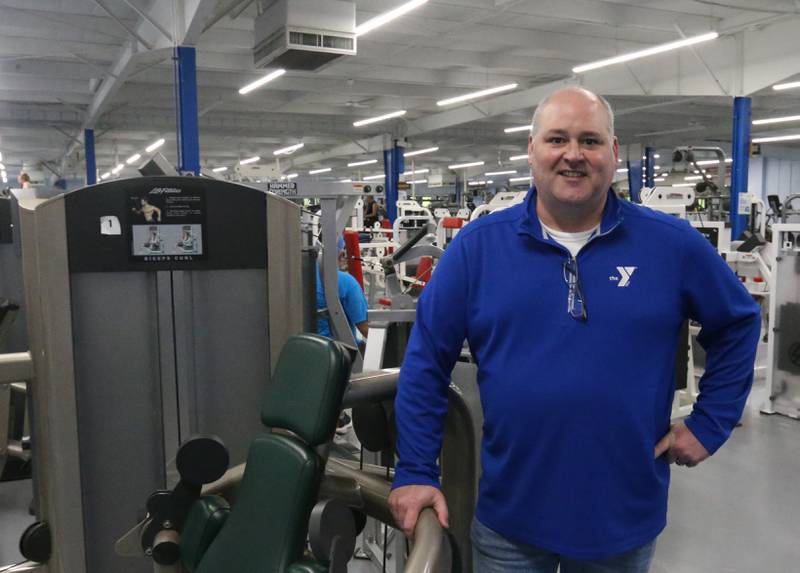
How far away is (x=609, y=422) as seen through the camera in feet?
4.54

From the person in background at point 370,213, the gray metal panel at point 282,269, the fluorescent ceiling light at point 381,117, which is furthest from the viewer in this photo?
the fluorescent ceiling light at point 381,117

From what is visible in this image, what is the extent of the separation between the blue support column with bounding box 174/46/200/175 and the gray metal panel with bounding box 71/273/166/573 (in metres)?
5.79

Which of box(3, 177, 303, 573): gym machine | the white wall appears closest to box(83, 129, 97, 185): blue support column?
box(3, 177, 303, 573): gym machine

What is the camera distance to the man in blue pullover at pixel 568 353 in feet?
4.57

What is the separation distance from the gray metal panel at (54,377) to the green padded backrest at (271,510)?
2.51 feet

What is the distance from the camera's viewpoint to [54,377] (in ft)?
6.69

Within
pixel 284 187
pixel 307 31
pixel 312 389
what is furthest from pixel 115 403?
pixel 307 31

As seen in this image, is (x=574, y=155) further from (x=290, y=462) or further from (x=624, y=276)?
(x=290, y=462)

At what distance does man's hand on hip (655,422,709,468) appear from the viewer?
59.1 inches

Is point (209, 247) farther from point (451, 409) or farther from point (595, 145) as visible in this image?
point (595, 145)

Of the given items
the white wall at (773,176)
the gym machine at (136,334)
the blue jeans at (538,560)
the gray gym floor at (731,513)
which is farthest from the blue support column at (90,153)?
the white wall at (773,176)

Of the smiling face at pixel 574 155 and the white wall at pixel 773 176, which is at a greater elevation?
the white wall at pixel 773 176

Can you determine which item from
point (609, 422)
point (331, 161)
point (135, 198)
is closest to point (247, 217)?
point (135, 198)

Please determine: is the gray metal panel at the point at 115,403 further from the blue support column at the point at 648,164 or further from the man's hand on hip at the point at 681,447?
the blue support column at the point at 648,164
